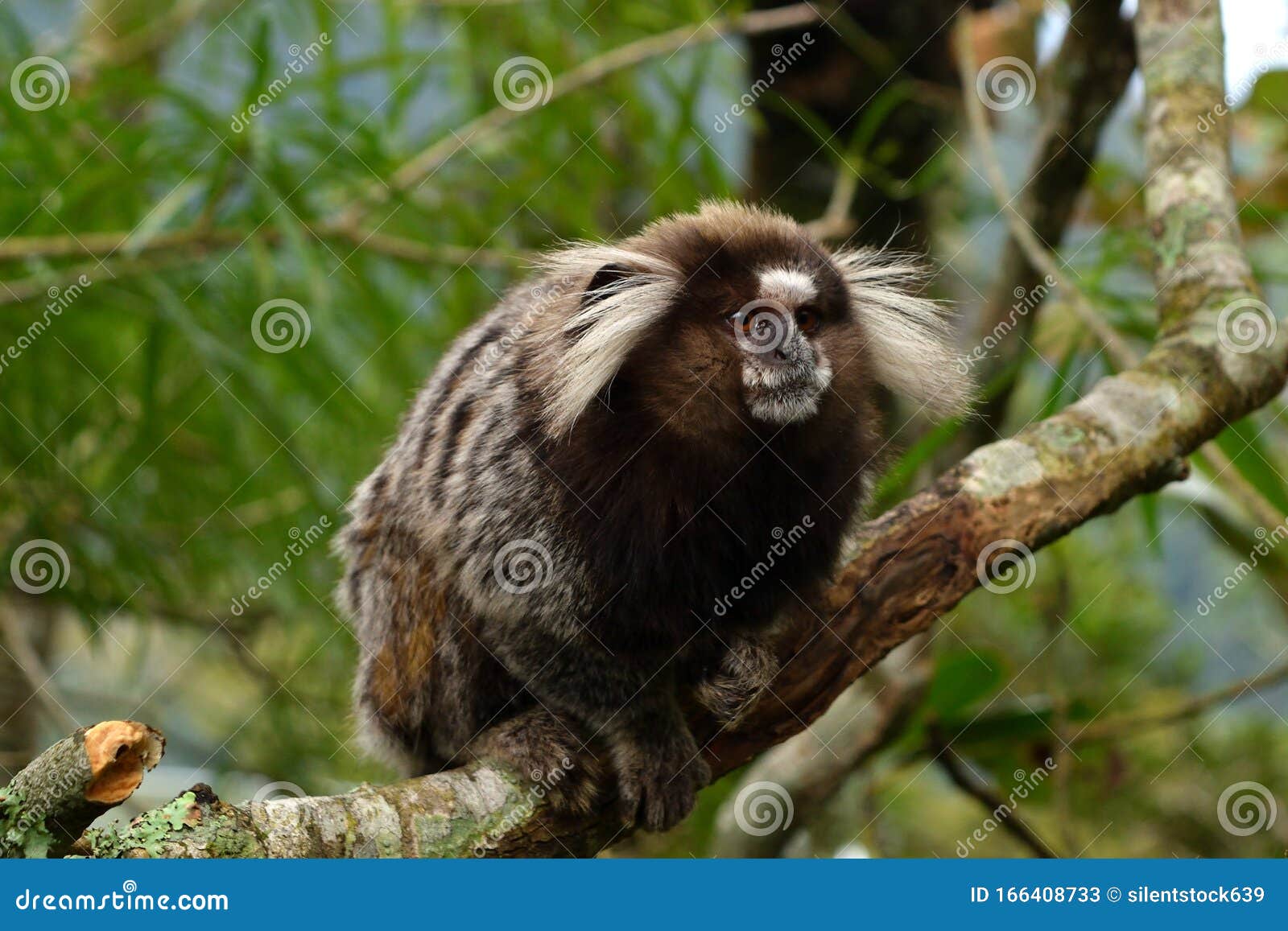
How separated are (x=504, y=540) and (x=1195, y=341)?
6.18 feet

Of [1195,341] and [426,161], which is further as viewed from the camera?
[426,161]

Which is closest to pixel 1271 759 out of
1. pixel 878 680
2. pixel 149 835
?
pixel 878 680

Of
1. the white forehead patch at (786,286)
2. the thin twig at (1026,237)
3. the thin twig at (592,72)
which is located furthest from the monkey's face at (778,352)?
the thin twig at (592,72)

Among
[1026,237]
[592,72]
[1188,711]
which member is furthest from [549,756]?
[592,72]

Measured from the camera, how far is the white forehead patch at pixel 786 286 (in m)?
2.57

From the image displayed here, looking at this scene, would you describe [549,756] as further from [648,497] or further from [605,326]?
[605,326]

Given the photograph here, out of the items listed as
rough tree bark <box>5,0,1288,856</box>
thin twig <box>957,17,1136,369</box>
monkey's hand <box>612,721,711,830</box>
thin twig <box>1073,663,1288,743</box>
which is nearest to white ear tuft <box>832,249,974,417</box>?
rough tree bark <box>5,0,1288,856</box>

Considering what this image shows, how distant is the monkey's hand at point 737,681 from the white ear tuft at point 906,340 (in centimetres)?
78

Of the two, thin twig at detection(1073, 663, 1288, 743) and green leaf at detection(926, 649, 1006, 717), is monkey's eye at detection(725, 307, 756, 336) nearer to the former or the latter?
green leaf at detection(926, 649, 1006, 717)

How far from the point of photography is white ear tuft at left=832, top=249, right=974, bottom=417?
295 centimetres

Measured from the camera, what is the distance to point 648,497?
261 centimetres

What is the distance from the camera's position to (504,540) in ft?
8.77

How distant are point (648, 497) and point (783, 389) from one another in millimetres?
384

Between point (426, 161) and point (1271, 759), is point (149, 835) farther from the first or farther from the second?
point (1271, 759)
